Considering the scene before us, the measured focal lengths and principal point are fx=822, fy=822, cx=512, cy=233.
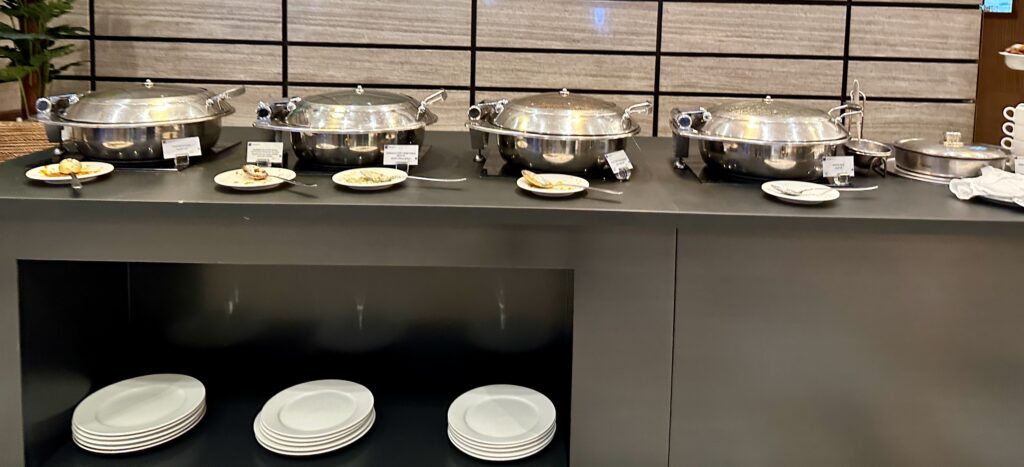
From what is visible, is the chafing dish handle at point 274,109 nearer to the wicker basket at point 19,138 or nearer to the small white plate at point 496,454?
the small white plate at point 496,454

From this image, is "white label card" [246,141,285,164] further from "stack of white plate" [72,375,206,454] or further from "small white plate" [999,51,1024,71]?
"small white plate" [999,51,1024,71]

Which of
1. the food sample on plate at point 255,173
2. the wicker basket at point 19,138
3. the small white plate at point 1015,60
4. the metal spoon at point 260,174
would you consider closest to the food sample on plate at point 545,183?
the metal spoon at point 260,174

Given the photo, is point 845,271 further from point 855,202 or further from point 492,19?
point 492,19

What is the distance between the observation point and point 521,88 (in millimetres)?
A: 3824

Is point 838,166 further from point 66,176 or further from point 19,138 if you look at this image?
point 19,138

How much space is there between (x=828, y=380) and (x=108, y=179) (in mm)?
1697

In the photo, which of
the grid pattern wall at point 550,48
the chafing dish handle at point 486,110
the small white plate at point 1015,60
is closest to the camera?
the chafing dish handle at point 486,110

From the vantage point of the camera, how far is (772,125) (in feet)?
6.35

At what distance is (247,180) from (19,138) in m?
1.57

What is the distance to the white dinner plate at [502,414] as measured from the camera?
1.93m

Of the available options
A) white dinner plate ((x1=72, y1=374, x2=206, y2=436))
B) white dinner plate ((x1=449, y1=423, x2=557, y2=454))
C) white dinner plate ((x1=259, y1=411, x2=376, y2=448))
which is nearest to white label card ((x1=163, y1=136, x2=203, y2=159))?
white dinner plate ((x1=72, y1=374, x2=206, y2=436))

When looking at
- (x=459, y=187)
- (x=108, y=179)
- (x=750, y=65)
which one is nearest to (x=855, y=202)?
(x=459, y=187)

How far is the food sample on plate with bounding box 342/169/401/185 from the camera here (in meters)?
1.86

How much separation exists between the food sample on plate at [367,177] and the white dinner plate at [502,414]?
60cm
